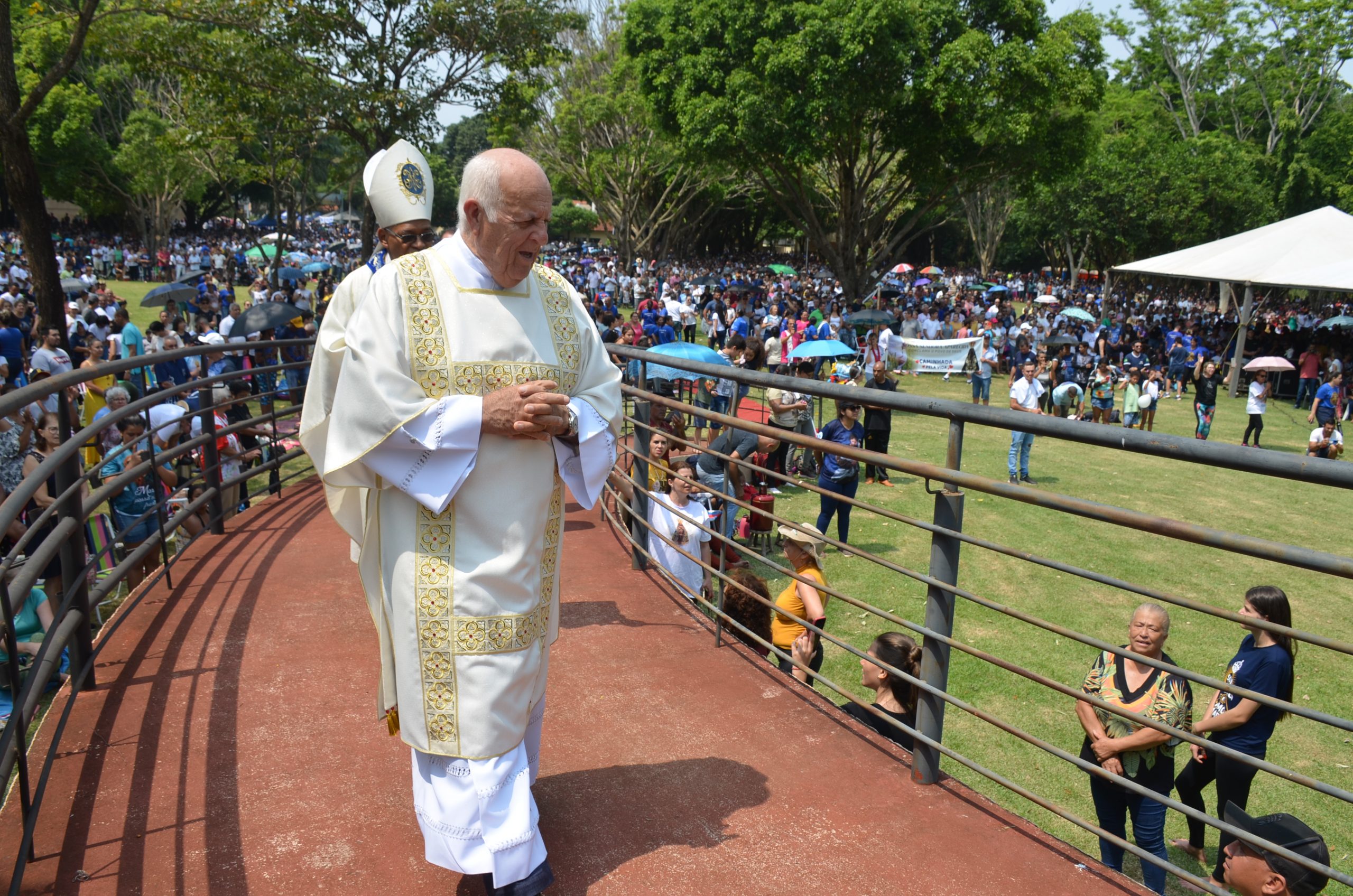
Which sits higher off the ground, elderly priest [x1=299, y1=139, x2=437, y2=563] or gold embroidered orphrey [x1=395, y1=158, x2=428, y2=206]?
gold embroidered orphrey [x1=395, y1=158, x2=428, y2=206]

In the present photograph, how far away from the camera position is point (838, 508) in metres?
9.62

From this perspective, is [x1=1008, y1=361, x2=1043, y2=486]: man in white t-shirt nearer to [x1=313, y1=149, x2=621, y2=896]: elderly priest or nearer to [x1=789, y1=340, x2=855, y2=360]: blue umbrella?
[x1=789, y1=340, x2=855, y2=360]: blue umbrella

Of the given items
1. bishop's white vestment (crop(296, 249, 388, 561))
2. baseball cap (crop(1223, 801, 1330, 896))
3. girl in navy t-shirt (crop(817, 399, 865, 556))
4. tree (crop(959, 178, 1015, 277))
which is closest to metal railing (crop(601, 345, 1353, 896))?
baseball cap (crop(1223, 801, 1330, 896))

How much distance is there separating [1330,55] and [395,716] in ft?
160

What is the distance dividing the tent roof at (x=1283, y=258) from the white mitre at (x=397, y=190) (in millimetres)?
21736

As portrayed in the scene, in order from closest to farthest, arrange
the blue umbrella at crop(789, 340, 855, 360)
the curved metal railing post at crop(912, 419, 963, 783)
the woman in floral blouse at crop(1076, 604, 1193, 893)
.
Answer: the curved metal railing post at crop(912, 419, 963, 783) → the woman in floral blouse at crop(1076, 604, 1193, 893) → the blue umbrella at crop(789, 340, 855, 360)

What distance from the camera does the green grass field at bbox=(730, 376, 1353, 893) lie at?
18.0ft

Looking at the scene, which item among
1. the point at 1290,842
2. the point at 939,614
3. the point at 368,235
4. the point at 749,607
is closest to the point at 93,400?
the point at 749,607

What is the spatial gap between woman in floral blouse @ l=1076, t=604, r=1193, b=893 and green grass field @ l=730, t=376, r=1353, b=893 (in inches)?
9.3

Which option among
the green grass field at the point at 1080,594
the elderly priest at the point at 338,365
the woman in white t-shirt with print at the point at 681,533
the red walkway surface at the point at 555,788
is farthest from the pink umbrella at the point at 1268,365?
the elderly priest at the point at 338,365

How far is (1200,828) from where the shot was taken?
477cm

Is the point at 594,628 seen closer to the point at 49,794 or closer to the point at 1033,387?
the point at 49,794

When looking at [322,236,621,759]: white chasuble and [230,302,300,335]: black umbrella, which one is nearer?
[322,236,621,759]: white chasuble

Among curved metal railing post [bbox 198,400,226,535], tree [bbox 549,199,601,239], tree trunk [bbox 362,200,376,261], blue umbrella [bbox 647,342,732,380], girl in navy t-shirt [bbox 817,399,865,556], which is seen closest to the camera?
curved metal railing post [bbox 198,400,226,535]
